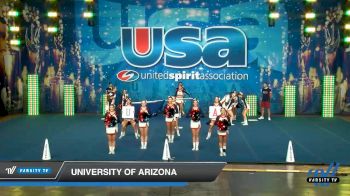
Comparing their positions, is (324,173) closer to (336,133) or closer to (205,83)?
(336,133)

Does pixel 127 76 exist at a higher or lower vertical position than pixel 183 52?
lower

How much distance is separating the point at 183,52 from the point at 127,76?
317 centimetres

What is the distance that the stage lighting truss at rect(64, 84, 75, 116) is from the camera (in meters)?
26.5

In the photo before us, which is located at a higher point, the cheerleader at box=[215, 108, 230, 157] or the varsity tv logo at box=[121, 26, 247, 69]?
the varsity tv logo at box=[121, 26, 247, 69]

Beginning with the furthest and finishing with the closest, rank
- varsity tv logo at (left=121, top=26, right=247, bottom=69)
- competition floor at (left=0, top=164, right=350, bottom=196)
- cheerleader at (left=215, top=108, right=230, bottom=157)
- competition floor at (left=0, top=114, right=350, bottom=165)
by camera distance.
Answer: varsity tv logo at (left=121, top=26, right=247, bottom=69)
competition floor at (left=0, top=114, right=350, bottom=165)
cheerleader at (left=215, top=108, right=230, bottom=157)
competition floor at (left=0, top=164, right=350, bottom=196)

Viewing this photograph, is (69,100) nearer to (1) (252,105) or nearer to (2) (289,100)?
(1) (252,105)

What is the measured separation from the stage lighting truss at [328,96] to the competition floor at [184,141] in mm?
1063

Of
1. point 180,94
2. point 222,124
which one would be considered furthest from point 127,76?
point 222,124

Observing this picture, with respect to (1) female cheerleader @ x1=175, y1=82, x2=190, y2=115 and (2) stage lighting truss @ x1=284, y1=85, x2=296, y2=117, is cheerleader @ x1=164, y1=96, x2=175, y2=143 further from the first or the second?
(2) stage lighting truss @ x1=284, y1=85, x2=296, y2=117

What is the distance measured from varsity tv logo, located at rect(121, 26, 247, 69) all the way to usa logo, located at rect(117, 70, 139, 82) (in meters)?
0.47

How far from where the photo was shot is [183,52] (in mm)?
26625

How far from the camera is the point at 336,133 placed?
804 inches

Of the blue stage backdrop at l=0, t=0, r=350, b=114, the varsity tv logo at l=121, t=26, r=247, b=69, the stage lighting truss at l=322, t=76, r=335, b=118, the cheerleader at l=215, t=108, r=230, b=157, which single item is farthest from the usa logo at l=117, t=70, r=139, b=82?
the cheerleader at l=215, t=108, r=230, b=157

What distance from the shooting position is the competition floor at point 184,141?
1577cm
